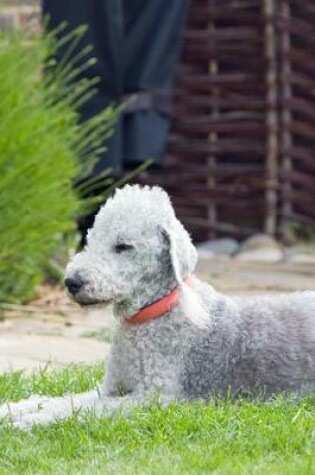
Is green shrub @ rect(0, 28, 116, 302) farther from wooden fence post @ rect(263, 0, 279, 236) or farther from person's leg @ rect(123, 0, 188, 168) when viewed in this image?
wooden fence post @ rect(263, 0, 279, 236)

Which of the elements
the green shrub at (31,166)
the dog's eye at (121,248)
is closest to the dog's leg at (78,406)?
the dog's eye at (121,248)

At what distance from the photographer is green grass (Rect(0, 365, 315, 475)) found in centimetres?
422

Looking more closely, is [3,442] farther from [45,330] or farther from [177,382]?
[45,330]

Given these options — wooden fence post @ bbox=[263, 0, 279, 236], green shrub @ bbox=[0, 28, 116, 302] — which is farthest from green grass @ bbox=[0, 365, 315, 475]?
wooden fence post @ bbox=[263, 0, 279, 236]

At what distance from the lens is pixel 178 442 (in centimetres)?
450

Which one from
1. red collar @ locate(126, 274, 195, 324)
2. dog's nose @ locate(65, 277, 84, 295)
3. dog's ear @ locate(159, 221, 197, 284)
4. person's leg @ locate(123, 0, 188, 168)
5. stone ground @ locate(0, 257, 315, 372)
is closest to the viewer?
dog's nose @ locate(65, 277, 84, 295)

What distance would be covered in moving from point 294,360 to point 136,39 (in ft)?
17.8

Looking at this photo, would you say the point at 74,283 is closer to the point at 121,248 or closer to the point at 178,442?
the point at 121,248

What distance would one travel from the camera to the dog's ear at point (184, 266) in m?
5.03

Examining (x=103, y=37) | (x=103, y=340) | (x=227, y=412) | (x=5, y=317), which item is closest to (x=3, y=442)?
(x=227, y=412)

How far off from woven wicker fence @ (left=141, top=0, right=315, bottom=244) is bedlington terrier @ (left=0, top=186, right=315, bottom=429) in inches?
267

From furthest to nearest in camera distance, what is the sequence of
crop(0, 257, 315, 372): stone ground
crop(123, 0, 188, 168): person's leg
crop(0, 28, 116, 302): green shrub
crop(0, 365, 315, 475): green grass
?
crop(123, 0, 188, 168): person's leg → crop(0, 28, 116, 302): green shrub → crop(0, 257, 315, 372): stone ground → crop(0, 365, 315, 475): green grass

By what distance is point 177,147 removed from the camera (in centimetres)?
1216

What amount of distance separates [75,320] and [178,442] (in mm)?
3378
